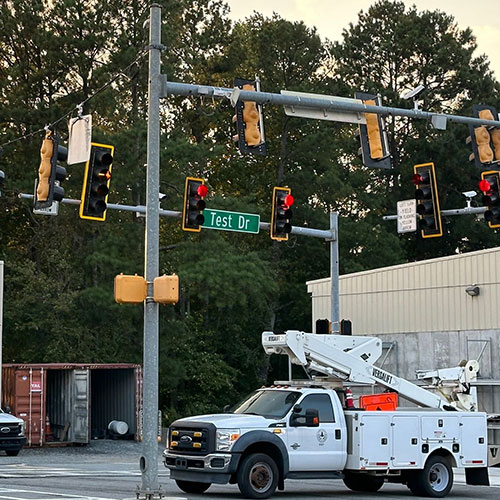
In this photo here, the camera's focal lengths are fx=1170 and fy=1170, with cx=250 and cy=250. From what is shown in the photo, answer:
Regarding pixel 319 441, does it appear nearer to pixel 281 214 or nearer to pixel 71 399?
pixel 281 214

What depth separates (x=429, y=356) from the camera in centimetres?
4197

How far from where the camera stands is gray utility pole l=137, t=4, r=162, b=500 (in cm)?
1858

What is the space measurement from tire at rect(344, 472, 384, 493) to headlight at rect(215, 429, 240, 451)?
3.49 metres

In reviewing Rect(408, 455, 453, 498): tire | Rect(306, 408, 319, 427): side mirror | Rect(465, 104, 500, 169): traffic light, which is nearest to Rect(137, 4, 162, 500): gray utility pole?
Rect(306, 408, 319, 427): side mirror

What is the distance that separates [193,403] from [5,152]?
15203 millimetres

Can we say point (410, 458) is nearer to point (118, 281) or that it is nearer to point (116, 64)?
point (118, 281)

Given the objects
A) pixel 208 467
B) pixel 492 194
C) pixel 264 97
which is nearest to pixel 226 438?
pixel 208 467

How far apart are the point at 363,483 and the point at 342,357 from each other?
2.64 m

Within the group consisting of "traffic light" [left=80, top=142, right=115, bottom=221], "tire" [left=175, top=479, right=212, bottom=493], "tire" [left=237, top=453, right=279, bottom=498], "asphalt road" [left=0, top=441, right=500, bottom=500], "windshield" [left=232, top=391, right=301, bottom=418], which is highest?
"traffic light" [left=80, top=142, right=115, bottom=221]

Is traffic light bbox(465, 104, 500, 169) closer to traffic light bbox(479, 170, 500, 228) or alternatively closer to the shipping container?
traffic light bbox(479, 170, 500, 228)

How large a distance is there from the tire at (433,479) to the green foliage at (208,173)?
92.8 feet

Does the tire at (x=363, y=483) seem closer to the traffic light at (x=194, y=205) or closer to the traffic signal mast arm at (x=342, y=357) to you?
the traffic signal mast arm at (x=342, y=357)

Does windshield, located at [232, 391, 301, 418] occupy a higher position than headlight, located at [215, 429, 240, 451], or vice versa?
windshield, located at [232, 391, 301, 418]

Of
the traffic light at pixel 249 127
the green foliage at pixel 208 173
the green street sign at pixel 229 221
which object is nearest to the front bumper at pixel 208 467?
the traffic light at pixel 249 127
